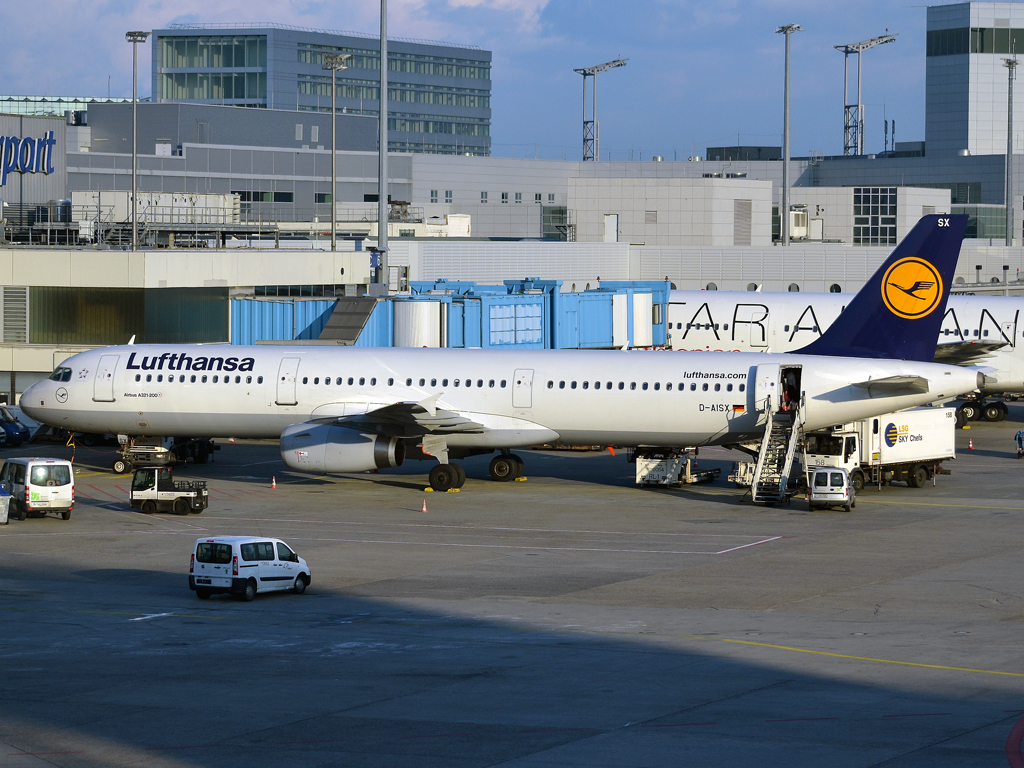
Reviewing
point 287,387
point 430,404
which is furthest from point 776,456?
point 287,387

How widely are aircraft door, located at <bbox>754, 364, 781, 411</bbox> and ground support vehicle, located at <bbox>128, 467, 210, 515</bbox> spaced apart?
59.4 ft

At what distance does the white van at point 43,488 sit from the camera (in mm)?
39750

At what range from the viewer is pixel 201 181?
119250 mm

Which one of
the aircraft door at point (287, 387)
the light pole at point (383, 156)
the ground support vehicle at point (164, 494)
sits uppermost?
the light pole at point (383, 156)

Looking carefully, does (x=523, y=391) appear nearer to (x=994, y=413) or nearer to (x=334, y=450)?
(x=334, y=450)

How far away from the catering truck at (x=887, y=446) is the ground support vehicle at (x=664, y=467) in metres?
4.49

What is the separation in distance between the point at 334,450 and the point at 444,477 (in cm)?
411

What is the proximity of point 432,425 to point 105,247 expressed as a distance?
1077 inches

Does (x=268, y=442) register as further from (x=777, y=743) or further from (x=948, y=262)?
(x=777, y=743)

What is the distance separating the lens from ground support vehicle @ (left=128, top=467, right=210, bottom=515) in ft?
135

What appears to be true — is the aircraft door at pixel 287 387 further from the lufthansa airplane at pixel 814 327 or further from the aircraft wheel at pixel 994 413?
the aircraft wheel at pixel 994 413

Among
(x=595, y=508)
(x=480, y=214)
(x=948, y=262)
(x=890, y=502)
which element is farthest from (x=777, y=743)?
(x=480, y=214)

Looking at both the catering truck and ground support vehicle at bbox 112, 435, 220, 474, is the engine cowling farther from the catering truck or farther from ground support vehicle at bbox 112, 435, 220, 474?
the catering truck

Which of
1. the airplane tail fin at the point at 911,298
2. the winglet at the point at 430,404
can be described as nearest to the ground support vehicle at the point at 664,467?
the airplane tail fin at the point at 911,298
